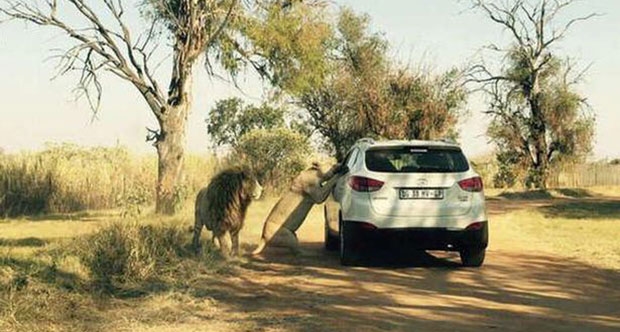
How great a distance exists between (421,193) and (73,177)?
61.8 ft

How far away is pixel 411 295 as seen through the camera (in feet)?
31.1

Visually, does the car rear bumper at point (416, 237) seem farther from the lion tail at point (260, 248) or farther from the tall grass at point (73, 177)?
the tall grass at point (73, 177)

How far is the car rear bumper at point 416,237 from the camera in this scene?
1136cm

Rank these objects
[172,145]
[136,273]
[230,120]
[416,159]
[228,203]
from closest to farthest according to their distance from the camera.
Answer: [136,273], [416,159], [228,203], [172,145], [230,120]

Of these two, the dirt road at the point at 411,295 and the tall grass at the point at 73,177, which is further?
the tall grass at the point at 73,177

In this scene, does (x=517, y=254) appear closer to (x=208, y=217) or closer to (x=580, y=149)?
(x=208, y=217)

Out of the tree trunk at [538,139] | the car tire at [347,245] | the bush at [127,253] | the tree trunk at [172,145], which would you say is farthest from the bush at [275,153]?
the car tire at [347,245]

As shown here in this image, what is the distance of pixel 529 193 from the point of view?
35500mm

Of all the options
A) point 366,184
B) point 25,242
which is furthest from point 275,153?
point 366,184

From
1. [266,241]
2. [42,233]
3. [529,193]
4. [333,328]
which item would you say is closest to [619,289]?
[333,328]

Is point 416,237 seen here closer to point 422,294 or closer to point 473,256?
point 473,256

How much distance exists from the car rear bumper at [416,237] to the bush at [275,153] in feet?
57.2

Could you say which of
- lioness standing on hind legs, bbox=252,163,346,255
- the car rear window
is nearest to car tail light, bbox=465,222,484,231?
the car rear window

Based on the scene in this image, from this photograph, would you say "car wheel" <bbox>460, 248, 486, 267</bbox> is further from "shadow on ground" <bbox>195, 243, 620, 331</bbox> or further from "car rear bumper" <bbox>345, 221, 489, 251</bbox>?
"car rear bumper" <bbox>345, 221, 489, 251</bbox>
